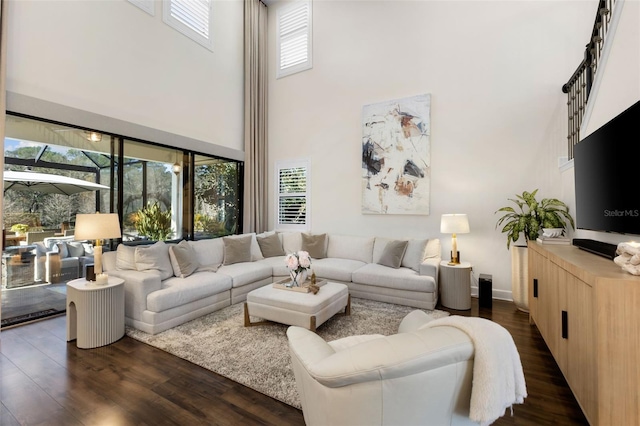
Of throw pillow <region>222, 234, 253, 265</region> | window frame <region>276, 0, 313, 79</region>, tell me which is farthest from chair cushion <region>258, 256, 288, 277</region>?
window frame <region>276, 0, 313, 79</region>

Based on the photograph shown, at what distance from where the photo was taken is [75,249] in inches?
143

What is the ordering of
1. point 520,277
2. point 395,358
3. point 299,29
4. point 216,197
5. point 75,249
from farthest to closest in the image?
point 299,29
point 216,197
point 75,249
point 520,277
point 395,358

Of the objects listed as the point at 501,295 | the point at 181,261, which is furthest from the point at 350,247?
the point at 181,261

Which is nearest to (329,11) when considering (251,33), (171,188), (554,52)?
(251,33)

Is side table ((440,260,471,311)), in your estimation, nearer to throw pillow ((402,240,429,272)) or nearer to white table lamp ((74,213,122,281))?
throw pillow ((402,240,429,272))

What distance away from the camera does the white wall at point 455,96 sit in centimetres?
385

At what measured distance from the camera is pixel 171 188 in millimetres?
4727

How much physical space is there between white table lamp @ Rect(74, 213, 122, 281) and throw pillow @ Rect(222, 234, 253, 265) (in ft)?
5.35

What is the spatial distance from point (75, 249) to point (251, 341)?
274 cm

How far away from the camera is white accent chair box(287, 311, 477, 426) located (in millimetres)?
993

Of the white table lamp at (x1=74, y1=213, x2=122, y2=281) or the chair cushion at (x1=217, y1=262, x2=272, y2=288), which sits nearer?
the white table lamp at (x1=74, y1=213, x2=122, y2=281)

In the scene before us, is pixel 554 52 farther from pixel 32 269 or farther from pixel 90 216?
pixel 32 269

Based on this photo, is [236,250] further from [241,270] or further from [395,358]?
[395,358]

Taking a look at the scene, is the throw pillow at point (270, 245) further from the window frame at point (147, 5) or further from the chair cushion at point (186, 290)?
the window frame at point (147, 5)
